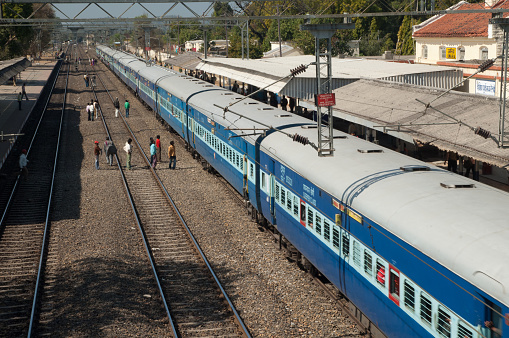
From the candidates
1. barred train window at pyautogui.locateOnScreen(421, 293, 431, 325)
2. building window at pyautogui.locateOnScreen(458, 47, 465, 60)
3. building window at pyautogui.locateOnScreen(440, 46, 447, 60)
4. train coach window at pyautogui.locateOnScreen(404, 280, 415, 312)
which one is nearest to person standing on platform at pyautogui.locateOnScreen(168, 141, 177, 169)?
train coach window at pyautogui.locateOnScreen(404, 280, 415, 312)

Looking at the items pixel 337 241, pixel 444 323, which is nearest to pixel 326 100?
pixel 337 241

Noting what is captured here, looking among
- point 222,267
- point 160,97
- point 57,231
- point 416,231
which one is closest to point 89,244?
point 57,231

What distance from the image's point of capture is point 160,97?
132 feet

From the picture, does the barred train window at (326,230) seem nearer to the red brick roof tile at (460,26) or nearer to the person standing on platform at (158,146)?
the person standing on platform at (158,146)

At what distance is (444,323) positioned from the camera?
8.27 metres

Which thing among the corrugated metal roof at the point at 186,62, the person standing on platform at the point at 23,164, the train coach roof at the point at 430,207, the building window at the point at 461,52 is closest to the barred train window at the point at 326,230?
the train coach roof at the point at 430,207

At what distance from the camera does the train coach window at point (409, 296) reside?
9.07 m

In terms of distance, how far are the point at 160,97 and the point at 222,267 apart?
25.5 meters

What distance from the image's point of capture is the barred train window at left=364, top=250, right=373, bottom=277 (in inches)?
410

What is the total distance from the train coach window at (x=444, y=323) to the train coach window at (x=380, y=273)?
5.41 ft

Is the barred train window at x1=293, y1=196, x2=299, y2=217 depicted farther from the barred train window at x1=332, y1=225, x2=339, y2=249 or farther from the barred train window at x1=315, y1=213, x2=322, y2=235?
the barred train window at x1=332, y1=225, x2=339, y2=249

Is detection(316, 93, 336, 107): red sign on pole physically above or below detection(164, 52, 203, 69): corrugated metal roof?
above

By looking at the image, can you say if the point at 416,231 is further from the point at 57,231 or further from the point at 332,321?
the point at 57,231

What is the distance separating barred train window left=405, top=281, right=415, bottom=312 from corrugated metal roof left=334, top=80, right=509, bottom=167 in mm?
6738
